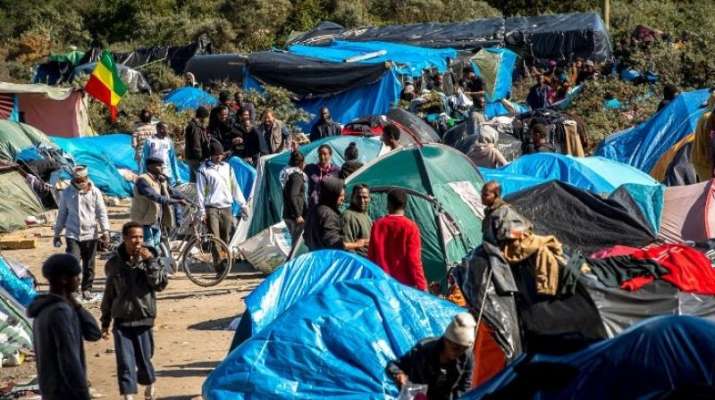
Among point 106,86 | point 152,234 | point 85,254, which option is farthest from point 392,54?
point 85,254

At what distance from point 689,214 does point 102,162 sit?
11.8 meters

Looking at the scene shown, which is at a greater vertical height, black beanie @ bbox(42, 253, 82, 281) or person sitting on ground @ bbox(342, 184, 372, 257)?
black beanie @ bbox(42, 253, 82, 281)

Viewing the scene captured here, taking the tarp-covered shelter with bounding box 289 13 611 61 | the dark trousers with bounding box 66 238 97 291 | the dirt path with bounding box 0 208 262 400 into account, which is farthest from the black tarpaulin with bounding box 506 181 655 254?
the tarp-covered shelter with bounding box 289 13 611 61

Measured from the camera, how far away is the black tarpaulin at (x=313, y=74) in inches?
1062

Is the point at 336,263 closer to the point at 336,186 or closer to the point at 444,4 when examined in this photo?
the point at 336,186

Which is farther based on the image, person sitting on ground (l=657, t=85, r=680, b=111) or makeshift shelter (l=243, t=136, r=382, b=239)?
person sitting on ground (l=657, t=85, r=680, b=111)

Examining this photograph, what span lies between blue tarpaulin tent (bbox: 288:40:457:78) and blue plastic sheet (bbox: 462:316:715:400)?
21.3m

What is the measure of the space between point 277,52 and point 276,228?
47.6 feet

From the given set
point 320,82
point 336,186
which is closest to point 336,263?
point 336,186

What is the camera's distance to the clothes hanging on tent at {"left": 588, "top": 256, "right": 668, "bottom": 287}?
8805mm

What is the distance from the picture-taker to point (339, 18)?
41.9 meters

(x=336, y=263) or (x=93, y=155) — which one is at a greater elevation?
(x=336, y=263)

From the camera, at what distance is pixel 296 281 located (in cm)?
920

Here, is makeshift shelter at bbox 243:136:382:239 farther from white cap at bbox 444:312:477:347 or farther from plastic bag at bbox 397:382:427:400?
white cap at bbox 444:312:477:347
